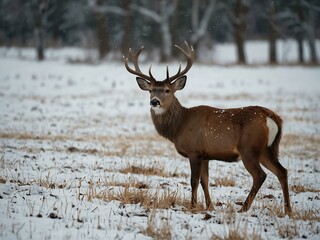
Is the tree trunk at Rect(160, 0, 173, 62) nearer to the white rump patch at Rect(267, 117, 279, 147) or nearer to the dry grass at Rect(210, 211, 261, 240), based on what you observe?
the white rump patch at Rect(267, 117, 279, 147)

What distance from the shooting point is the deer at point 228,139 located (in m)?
6.80

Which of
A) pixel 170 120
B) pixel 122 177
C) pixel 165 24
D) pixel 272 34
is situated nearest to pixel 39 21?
pixel 165 24

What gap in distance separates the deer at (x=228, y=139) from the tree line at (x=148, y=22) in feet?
82.4

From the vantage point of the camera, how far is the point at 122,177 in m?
8.42

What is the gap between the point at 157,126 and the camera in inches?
320

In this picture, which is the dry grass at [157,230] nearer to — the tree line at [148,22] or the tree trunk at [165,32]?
the tree line at [148,22]

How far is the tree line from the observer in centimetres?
3475

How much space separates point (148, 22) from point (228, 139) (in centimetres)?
3639

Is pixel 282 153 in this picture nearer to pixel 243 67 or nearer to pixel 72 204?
pixel 72 204

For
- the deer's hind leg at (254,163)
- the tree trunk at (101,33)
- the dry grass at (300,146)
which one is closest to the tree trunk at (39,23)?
the tree trunk at (101,33)

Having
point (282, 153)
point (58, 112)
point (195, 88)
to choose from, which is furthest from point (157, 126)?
point (195, 88)

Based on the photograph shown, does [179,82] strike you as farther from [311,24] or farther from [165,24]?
[311,24]

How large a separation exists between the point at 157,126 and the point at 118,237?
3137 millimetres

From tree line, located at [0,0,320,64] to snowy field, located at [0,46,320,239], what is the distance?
13439 mm
